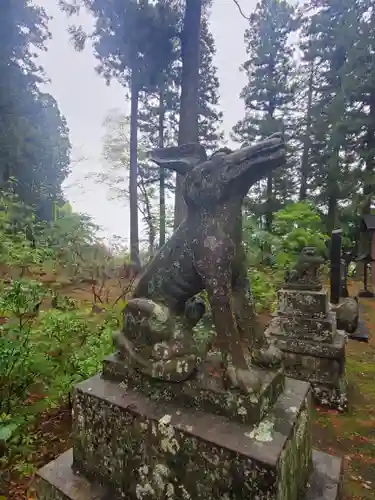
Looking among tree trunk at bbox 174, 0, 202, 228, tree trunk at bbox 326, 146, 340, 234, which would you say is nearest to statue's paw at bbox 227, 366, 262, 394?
tree trunk at bbox 174, 0, 202, 228

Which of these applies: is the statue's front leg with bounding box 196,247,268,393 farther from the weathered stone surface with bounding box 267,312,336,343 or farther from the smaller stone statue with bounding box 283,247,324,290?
the smaller stone statue with bounding box 283,247,324,290

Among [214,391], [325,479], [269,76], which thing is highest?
[269,76]

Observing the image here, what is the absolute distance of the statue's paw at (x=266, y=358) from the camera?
1586mm

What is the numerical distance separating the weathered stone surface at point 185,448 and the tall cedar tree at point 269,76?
1418 centimetres

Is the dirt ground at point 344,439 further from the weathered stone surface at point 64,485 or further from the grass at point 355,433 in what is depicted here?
the weathered stone surface at point 64,485

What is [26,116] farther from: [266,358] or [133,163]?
[266,358]

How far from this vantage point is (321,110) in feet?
49.2

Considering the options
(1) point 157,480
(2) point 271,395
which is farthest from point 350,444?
(1) point 157,480

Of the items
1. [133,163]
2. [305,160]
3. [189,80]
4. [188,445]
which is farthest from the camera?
[305,160]

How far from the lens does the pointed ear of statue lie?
160 cm

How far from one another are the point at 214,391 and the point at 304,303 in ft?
8.85

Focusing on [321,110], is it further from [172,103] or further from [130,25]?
[130,25]

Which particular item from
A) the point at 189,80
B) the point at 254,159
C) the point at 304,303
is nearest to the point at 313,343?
the point at 304,303

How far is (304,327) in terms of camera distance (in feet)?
12.3
